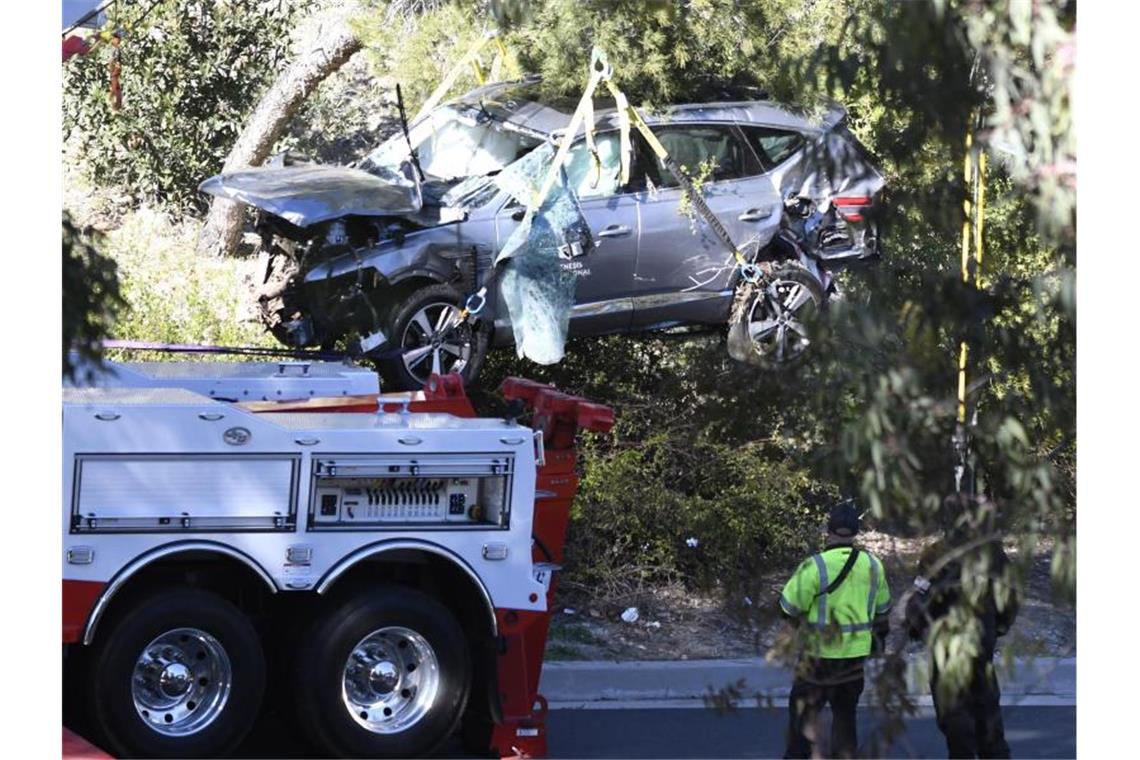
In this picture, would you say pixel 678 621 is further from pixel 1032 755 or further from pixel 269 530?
pixel 269 530

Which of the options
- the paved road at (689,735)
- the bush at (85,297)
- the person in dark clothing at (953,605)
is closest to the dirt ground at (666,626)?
the paved road at (689,735)

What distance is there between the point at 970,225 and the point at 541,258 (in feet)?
24.4

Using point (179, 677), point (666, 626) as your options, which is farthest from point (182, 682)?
point (666, 626)

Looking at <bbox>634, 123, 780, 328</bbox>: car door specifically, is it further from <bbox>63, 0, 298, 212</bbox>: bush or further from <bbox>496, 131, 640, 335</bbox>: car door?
<bbox>63, 0, 298, 212</bbox>: bush

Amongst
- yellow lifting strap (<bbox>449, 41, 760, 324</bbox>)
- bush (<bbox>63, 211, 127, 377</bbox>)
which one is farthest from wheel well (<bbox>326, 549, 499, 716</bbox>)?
bush (<bbox>63, 211, 127, 377</bbox>)

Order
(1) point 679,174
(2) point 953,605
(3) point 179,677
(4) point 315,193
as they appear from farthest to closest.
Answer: (1) point 679,174 < (4) point 315,193 < (3) point 179,677 < (2) point 953,605

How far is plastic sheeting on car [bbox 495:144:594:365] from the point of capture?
1166 cm

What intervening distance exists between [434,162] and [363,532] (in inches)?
198

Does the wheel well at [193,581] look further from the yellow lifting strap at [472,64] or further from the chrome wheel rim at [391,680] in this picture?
the yellow lifting strap at [472,64]

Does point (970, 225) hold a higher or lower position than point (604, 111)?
lower

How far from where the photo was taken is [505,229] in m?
11.7

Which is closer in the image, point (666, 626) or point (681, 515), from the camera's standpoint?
point (666, 626)

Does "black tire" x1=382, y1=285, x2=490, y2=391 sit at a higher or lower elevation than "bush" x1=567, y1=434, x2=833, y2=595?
higher

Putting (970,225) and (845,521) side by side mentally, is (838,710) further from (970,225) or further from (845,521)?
(970,225)
